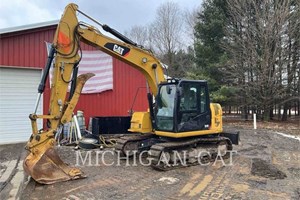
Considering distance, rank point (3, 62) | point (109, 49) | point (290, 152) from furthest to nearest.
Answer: point (3, 62), point (290, 152), point (109, 49)

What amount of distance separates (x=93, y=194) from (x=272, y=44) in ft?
55.5

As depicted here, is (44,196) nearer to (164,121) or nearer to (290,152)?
(164,121)

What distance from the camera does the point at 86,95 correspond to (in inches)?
504

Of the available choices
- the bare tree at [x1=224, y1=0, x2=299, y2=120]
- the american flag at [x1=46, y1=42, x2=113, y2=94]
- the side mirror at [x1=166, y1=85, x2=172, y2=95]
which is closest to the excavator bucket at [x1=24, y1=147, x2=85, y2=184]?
the side mirror at [x1=166, y1=85, x2=172, y2=95]

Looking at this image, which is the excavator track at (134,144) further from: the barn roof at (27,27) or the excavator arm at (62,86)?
the barn roof at (27,27)

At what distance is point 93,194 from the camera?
17.8ft

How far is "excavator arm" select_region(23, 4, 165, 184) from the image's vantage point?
19.4ft

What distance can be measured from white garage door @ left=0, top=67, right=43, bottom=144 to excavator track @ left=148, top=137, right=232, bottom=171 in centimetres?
647

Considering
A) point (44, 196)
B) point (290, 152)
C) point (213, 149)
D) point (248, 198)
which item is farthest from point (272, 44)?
point (44, 196)

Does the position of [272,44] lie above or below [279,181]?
above

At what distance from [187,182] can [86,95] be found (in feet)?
25.1

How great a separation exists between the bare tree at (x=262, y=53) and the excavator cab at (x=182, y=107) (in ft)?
39.9

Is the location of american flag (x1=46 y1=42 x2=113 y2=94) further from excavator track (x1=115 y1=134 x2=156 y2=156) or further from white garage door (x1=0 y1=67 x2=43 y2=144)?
excavator track (x1=115 y1=134 x2=156 y2=156)

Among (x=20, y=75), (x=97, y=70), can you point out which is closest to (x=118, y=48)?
(x=97, y=70)
